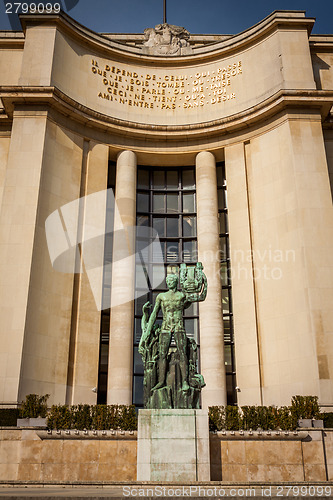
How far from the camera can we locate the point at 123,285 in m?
27.0

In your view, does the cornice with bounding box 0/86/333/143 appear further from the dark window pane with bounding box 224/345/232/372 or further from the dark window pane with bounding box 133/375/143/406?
the dark window pane with bounding box 133/375/143/406

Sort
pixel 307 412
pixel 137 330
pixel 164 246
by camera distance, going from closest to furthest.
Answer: pixel 307 412 → pixel 137 330 → pixel 164 246

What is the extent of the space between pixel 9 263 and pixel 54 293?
264 cm

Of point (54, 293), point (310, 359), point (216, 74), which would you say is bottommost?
point (310, 359)

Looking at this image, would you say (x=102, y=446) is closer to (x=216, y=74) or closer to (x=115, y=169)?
(x=115, y=169)

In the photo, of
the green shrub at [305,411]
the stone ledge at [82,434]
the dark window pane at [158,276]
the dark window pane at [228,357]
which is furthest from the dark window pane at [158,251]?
the stone ledge at [82,434]

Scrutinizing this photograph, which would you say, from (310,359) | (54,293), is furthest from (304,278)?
(54,293)

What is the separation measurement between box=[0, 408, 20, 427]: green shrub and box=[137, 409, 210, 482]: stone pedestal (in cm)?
695

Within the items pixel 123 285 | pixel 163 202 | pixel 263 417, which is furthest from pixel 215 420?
pixel 163 202

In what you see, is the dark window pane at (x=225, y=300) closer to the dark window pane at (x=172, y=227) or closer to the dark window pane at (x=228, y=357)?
the dark window pane at (x=228, y=357)

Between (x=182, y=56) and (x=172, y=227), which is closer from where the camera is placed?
(x=172, y=227)

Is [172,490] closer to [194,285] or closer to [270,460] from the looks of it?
[194,285]

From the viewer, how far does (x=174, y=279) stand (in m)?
Answer: 15.4

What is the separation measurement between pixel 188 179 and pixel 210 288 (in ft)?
29.1
